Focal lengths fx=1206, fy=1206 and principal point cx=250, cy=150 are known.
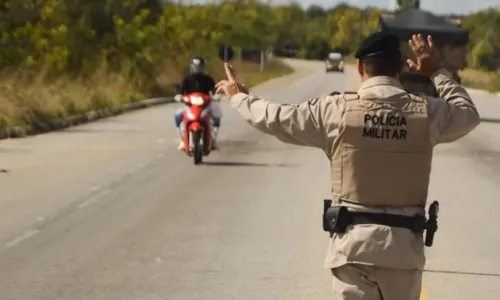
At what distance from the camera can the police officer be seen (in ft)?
15.7

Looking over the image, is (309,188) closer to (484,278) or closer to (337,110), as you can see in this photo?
(484,278)

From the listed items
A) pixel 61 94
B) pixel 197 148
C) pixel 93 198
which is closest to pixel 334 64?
pixel 61 94

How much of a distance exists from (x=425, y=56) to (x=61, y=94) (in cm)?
2674

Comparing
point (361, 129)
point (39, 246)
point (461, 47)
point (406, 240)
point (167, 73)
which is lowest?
point (167, 73)

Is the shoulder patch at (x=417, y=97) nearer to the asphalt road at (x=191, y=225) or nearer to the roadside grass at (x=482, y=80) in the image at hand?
the asphalt road at (x=191, y=225)

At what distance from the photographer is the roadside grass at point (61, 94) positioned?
2618 cm

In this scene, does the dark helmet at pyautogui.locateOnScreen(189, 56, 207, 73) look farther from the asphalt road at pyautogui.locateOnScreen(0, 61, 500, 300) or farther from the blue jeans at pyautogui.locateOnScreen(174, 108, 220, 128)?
the asphalt road at pyautogui.locateOnScreen(0, 61, 500, 300)

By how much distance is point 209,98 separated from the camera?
59.0 feet

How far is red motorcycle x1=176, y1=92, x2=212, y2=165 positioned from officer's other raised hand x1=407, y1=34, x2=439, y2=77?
12.4m

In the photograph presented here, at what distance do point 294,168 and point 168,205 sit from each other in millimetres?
5050

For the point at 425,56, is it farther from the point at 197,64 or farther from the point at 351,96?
the point at 197,64

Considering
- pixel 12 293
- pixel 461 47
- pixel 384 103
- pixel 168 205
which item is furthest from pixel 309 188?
pixel 461 47

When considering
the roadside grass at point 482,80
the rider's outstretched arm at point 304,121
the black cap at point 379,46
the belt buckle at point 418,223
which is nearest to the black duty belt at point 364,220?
the belt buckle at point 418,223

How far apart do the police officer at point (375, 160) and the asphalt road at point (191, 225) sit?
3701 millimetres
